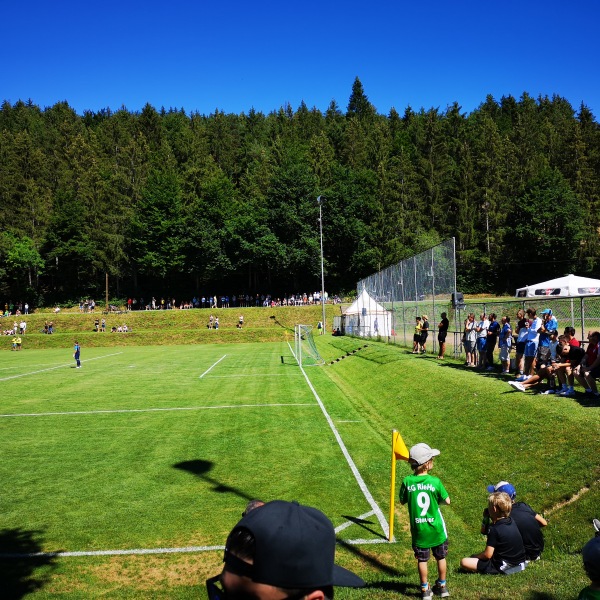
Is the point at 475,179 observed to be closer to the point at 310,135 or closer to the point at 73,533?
the point at 310,135

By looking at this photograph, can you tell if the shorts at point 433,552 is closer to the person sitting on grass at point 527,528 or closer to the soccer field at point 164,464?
the person sitting on grass at point 527,528

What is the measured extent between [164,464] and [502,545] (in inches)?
290

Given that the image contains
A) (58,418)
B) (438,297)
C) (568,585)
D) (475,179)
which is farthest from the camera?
(475,179)

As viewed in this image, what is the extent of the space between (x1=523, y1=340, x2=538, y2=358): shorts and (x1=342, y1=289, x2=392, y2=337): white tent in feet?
60.2

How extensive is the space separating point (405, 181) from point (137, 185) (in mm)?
41690

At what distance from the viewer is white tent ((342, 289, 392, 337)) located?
35219 mm

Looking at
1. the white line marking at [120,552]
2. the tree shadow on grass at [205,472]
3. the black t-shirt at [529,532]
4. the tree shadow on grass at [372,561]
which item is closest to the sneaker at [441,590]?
the tree shadow on grass at [372,561]

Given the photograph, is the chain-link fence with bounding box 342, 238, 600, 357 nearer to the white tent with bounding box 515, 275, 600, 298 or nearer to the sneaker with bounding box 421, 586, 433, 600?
the white tent with bounding box 515, 275, 600, 298

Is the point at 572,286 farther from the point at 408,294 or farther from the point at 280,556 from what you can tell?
the point at 280,556

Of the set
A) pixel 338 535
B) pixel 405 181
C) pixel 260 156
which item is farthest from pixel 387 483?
pixel 260 156

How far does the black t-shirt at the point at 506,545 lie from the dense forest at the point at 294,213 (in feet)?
225

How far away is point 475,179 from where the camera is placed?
83.3 m

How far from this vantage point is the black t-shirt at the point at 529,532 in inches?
273

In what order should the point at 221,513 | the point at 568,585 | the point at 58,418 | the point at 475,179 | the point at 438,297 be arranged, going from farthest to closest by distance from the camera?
the point at 475,179, the point at 438,297, the point at 58,418, the point at 221,513, the point at 568,585
